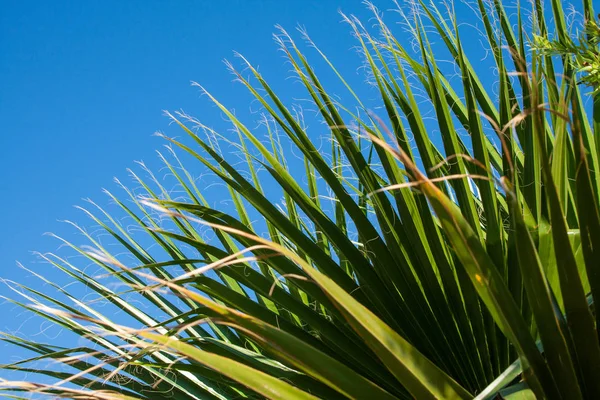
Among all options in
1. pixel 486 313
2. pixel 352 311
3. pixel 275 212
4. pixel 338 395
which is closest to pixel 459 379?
pixel 486 313

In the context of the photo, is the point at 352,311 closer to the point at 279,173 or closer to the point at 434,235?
the point at 434,235

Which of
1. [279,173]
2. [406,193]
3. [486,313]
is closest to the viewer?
[486,313]

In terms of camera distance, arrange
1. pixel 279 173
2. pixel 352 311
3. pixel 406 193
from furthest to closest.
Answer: pixel 279 173
pixel 406 193
pixel 352 311

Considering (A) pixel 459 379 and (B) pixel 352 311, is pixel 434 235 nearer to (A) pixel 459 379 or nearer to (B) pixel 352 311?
(A) pixel 459 379

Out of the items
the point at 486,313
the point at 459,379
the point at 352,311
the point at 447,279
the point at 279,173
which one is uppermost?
the point at 279,173

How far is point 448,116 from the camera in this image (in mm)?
1793

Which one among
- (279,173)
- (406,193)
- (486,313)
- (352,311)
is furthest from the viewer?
(279,173)

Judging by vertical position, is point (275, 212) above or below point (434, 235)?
above

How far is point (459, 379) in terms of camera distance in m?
1.65

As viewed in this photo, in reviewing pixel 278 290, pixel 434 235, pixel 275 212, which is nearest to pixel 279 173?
pixel 275 212

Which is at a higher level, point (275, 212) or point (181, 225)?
point (181, 225)

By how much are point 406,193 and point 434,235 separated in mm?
122

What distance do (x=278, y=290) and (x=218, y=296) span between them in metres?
0.16

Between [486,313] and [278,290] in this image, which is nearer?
[486,313]
